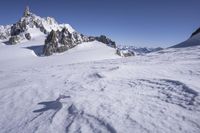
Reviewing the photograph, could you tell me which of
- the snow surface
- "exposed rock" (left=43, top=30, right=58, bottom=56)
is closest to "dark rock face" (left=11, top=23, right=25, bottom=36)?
"exposed rock" (left=43, top=30, right=58, bottom=56)

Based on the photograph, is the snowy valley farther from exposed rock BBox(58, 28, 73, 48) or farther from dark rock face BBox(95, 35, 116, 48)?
dark rock face BBox(95, 35, 116, 48)

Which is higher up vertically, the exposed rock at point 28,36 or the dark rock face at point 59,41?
the exposed rock at point 28,36

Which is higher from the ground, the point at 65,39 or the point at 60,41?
the point at 65,39

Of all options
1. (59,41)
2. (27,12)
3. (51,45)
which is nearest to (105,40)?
(59,41)

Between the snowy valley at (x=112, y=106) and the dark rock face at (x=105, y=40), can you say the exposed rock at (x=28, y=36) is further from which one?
the snowy valley at (x=112, y=106)

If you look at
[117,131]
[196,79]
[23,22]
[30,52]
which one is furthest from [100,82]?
[23,22]

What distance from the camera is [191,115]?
5969mm

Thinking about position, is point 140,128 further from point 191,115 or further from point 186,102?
point 186,102

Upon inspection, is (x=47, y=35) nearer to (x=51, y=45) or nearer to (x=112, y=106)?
(x=51, y=45)

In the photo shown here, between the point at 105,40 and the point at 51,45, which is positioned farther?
the point at 105,40

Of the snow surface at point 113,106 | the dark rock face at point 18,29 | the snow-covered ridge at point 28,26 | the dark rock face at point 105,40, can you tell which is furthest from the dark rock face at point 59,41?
the snow surface at point 113,106

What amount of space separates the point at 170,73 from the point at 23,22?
102 metres

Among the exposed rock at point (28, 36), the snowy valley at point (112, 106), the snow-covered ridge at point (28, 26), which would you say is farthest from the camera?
the snow-covered ridge at point (28, 26)

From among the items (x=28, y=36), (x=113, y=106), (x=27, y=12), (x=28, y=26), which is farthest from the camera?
(x=27, y=12)
